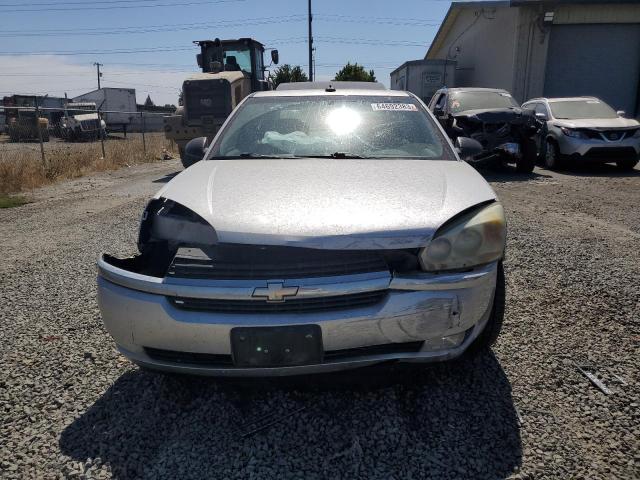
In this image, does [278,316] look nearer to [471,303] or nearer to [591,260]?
[471,303]

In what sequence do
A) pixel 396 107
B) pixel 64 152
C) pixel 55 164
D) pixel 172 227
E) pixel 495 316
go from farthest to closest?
pixel 64 152, pixel 55 164, pixel 396 107, pixel 495 316, pixel 172 227

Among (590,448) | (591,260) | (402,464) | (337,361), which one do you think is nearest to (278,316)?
(337,361)

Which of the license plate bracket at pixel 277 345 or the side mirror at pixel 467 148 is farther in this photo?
the side mirror at pixel 467 148

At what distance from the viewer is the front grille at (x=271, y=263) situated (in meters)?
2.04

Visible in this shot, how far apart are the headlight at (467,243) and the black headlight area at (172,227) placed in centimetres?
97

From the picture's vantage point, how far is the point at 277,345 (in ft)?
6.44

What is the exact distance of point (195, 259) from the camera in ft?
7.14

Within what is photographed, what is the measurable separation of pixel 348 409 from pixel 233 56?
13514 millimetres

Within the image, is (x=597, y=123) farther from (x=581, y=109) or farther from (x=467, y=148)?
(x=467, y=148)

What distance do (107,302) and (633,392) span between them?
2489 millimetres

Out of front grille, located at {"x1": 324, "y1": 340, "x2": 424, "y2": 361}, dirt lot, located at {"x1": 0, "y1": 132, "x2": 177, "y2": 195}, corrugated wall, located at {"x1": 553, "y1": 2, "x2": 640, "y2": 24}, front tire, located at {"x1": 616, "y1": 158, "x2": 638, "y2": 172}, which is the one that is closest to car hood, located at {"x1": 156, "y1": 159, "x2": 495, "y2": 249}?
front grille, located at {"x1": 324, "y1": 340, "x2": 424, "y2": 361}

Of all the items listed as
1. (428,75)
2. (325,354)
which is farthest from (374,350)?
(428,75)

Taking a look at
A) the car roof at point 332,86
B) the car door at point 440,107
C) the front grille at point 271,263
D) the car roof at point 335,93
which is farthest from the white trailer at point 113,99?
the front grille at point 271,263

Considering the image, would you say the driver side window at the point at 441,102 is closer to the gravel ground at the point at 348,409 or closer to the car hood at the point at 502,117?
the car hood at the point at 502,117
